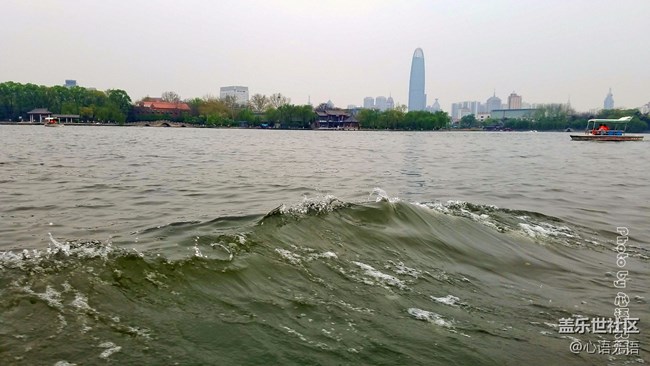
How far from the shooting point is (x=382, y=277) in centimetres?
440

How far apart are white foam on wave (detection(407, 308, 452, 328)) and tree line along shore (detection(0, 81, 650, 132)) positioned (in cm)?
9852

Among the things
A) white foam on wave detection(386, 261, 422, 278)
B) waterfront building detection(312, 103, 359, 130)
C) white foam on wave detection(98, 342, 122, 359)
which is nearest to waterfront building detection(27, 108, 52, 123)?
waterfront building detection(312, 103, 359, 130)

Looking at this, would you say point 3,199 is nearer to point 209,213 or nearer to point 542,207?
point 209,213

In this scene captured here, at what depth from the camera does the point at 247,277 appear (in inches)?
161

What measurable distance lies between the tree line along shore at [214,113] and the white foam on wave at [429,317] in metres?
98.5

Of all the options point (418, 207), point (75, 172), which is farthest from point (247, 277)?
point (75, 172)

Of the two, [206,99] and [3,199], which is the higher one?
[206,99]

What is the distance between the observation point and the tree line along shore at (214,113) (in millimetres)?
91000

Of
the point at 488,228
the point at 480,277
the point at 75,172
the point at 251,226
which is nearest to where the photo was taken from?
the point at 480,277

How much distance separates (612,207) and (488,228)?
4701mm

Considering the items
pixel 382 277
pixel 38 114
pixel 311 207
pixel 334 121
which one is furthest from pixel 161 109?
pixel 382 277

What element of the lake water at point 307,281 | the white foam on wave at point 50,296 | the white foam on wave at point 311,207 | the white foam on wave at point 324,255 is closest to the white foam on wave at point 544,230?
the lake water at point 307,281

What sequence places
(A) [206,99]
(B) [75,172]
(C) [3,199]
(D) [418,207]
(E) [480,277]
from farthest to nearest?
1. (A) [206,99]
2. (B) [75,172]
3. (C) [3,199]
4. (D) [418,207]
5. (E) [480,277]

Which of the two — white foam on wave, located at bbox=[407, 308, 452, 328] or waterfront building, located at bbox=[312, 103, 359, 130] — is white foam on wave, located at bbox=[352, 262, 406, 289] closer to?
white foam on wave, located at bbox=[407, 308, 452, 328]
